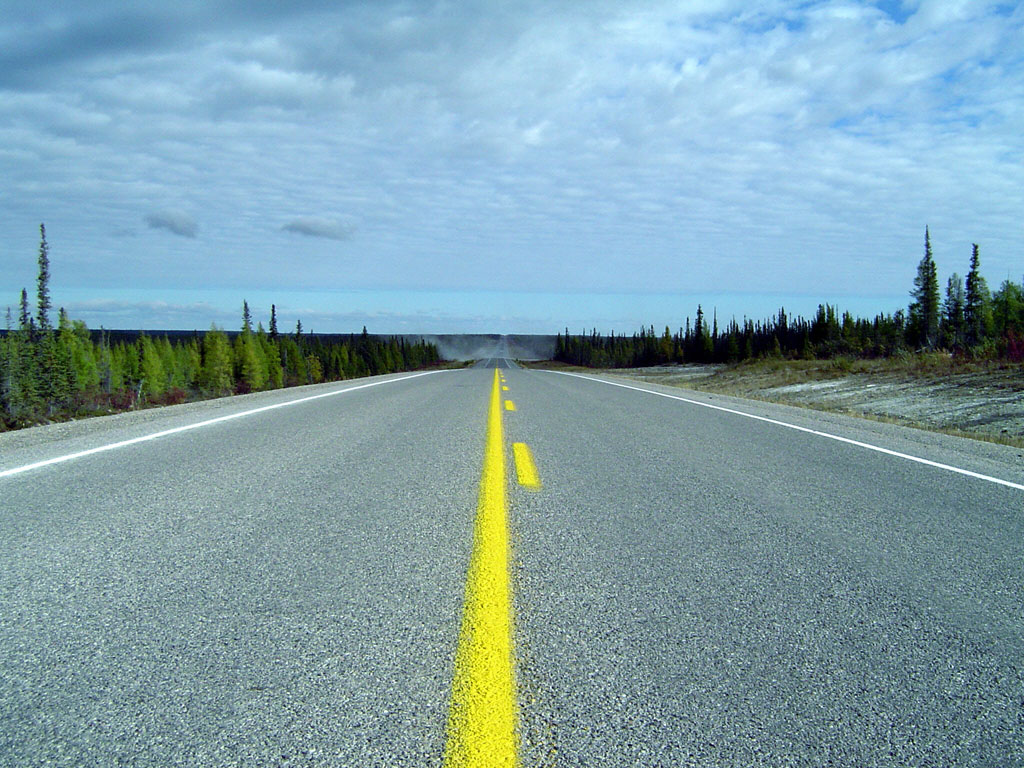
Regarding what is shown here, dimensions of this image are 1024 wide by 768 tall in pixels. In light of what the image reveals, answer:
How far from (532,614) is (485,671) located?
1.90 ft

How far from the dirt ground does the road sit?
824 centimetres

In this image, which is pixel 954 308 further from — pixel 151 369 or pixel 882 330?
pixel 151 369

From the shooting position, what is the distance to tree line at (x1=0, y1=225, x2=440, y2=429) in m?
57.3

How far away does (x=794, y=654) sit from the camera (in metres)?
2.68

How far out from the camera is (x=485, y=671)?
248cm

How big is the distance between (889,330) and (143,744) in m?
100

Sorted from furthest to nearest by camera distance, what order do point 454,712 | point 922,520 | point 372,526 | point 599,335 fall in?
point 599,335 < point 922,520 < point 372,526 < point 454,712

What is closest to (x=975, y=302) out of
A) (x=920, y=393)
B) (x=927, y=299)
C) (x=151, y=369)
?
(x=927, y=299)

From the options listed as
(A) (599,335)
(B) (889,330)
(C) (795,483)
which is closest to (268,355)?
(B) (889,330)

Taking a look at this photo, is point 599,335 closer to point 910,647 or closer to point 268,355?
point 268,355

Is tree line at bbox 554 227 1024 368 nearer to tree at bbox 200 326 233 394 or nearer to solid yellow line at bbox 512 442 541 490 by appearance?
solid yellow line at bbox 512 442 541 490

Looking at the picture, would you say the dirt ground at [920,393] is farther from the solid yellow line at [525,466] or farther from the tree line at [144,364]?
the tree line at [144,364]

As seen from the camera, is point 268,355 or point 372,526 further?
point 268,355

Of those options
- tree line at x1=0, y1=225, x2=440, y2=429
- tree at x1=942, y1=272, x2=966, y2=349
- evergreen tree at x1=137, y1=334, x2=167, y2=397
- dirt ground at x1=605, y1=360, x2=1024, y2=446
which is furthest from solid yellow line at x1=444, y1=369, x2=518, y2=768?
evergreen tree at x1=137, y1=334, x2=167, y2=397
